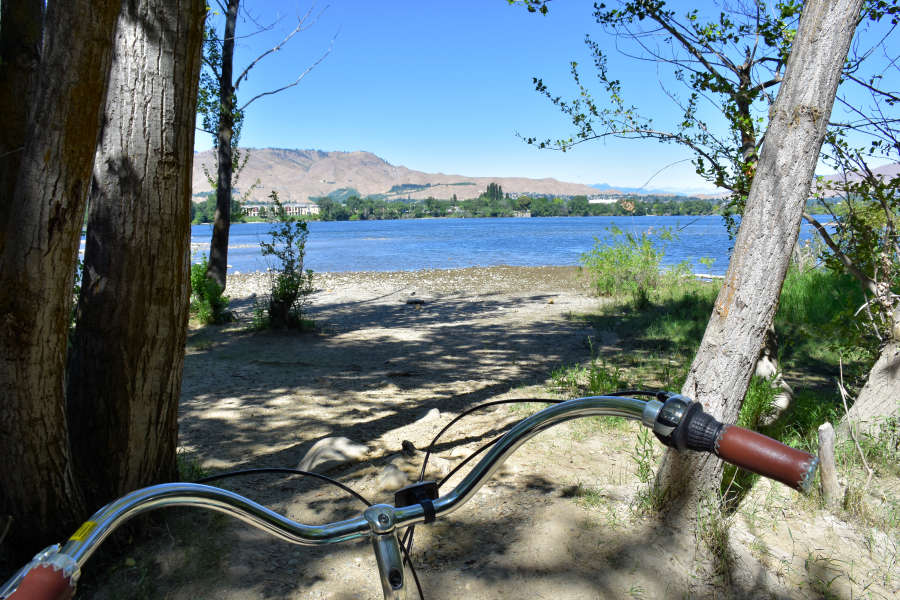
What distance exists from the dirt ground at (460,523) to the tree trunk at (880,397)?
0.86 m

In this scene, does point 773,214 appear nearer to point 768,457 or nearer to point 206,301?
point 768,457

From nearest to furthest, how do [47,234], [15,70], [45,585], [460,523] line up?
[45,585] < [47,234] < [15,70] < [460,523]

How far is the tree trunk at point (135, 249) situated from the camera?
8.38ft

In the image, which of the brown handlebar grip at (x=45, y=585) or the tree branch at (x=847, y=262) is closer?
the brown handlebar grip at (x=45, y=585)

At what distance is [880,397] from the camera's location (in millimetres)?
3549

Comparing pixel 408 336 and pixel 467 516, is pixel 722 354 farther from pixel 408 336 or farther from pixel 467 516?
pixel 408 336

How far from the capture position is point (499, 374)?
20.6 feet

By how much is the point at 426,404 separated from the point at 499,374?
1.24 metres

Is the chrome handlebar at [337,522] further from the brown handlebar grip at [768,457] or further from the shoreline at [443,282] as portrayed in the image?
the shoreline at [443,282]

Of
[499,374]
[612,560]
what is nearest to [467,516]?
[612,560]

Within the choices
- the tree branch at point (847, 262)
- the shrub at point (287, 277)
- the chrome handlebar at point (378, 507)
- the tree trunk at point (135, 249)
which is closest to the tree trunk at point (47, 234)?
the tree trunk at point (135, 249)

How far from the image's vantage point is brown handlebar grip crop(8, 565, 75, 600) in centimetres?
70

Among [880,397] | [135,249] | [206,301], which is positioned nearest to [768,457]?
[135,249]

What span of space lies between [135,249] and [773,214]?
2906mm
